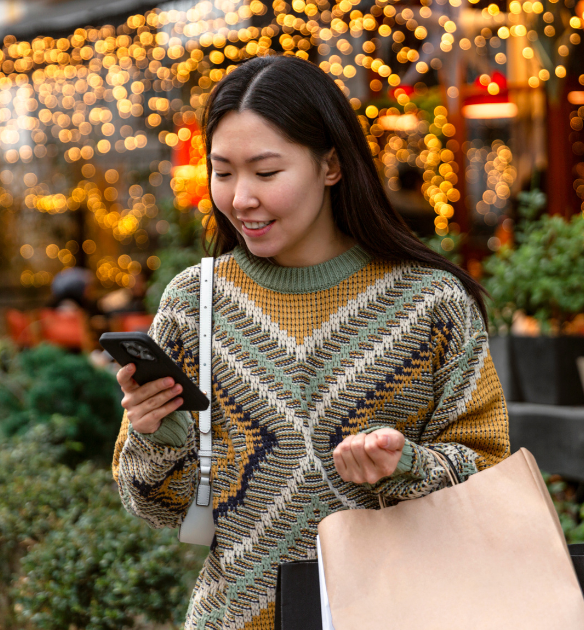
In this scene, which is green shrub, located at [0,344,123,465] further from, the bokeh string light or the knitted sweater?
the knitted sweater

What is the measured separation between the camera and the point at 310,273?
1.29 metres

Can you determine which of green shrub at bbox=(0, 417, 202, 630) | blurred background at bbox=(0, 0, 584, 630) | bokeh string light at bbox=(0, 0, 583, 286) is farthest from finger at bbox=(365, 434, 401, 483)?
bokeh string light at bbox=(0, 0, 583, 286)

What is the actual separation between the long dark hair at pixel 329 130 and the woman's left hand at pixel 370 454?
37 cm

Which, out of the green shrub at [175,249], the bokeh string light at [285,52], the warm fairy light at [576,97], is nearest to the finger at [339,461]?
the bokeh string light at [285,52]

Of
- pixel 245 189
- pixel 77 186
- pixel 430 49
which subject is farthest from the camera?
pixel 77 186

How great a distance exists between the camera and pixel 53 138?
1281cm

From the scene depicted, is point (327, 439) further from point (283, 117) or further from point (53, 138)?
point (53, 138)

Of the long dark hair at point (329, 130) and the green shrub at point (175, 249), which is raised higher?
the long dark hair at point (329, 130)

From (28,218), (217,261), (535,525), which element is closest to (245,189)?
(217,261)

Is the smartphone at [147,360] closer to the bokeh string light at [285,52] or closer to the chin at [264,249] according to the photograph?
the chin at [264,249]

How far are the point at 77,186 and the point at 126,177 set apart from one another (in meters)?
0.89

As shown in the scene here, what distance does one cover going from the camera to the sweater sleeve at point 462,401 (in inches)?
45.3

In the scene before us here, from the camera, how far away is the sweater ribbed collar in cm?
128

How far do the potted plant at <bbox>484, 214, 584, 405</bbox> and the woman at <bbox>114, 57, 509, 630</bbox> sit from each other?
198 cm
